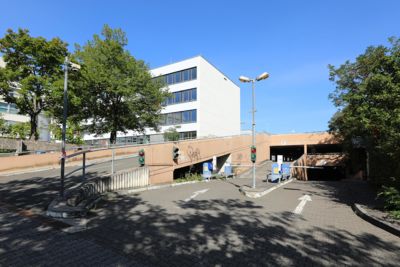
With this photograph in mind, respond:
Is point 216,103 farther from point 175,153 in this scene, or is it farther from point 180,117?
point 175,153

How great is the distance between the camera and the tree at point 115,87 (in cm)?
2272

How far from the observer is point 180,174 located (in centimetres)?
2266

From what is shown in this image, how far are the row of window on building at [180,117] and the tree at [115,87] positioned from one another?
50.1 feet

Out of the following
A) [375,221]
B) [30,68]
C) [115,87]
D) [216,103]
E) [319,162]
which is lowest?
[319,162]

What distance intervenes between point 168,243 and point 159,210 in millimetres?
3166

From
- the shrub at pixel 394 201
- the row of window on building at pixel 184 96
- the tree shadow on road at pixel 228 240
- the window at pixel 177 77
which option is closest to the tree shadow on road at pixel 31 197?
the tree shadow on road at pixel 228 240

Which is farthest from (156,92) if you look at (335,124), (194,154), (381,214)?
(381,214)

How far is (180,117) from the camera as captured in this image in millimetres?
43094

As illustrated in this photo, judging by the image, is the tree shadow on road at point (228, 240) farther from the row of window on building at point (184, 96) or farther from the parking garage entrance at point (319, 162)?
the row of window on building at point (184, 96)

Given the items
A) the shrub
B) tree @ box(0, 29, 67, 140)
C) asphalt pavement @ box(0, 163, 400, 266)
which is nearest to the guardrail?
asphalt pavement @ box(0, 163, 400, 266)

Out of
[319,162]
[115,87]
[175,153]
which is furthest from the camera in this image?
[319,162]

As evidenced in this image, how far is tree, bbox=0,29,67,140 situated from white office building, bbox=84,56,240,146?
18.2m

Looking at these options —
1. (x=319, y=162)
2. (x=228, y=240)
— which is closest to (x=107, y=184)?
(x=228, y=240)

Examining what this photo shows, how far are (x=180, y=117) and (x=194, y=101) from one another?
3.79 meters
